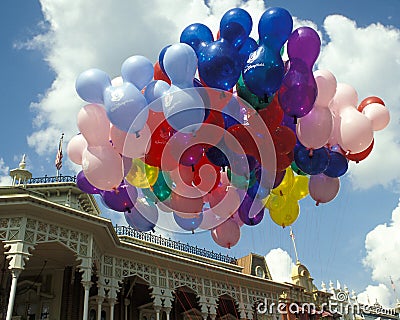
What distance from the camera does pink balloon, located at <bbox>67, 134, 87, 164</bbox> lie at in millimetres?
6729

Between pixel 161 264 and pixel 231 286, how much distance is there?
458 centimetres

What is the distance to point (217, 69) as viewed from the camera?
5.38m

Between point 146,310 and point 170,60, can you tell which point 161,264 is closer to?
point 146,310

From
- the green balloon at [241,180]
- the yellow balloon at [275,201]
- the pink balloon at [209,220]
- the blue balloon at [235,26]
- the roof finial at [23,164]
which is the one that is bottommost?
the pink balloon at [209,220]

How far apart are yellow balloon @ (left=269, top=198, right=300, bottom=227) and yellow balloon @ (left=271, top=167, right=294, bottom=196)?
0.20 m

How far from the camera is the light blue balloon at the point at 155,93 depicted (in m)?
5.64

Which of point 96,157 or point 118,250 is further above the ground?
point 118,250

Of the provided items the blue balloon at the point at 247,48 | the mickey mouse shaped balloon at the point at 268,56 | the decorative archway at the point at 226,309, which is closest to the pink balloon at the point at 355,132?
the mickey mouse shaped balloon at the point at 268,56

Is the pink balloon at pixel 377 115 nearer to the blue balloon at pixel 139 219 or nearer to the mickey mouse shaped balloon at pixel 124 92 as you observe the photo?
the mickey mouse shaped balloon at pixel 124 92

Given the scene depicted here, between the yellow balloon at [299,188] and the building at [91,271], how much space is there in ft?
26.5

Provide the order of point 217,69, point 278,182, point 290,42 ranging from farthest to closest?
point 278,182
point 290,42
point 217,69

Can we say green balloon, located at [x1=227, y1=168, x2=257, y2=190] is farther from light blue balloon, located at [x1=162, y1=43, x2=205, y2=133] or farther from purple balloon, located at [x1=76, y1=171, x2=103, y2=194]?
purple balloon, located at [x1=76, y1=171, x2=103, y2=194]

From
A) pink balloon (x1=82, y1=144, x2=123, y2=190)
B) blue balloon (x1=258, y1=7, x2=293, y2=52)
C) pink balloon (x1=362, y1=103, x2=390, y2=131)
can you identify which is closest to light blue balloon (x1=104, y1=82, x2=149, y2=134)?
pink balloon (x1=82, y1=144, x2=123, y2=190)

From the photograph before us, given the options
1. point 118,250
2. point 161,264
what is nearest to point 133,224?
point 118,250
